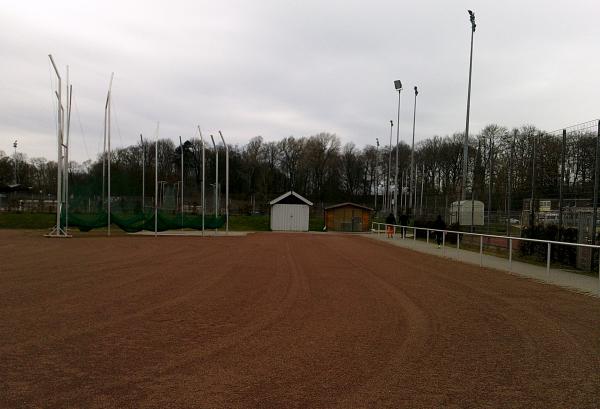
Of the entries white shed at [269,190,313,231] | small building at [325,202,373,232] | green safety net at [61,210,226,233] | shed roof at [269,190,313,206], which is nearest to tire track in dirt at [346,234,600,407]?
green safety net at [61,210,226,233]

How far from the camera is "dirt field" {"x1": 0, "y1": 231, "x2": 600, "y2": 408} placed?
433 cm

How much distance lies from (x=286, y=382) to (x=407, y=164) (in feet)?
313

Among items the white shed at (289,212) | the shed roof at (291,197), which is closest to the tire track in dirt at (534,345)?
the shed roof at (291,197)

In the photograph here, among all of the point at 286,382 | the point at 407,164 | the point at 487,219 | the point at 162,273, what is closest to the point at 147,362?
the point at 286,382

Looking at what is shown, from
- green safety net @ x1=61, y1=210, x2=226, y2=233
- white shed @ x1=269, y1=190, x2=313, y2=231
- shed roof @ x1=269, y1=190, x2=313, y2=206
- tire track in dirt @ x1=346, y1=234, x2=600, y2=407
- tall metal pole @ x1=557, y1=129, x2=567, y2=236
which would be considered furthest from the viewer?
white shed @ x1=269, y1=190, x2=313, y2=231

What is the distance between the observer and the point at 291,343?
603 cm

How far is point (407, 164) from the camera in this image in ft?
320

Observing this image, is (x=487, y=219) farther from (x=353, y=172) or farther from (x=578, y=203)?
(x=353, y=172)

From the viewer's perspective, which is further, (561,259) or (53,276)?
(561,259)

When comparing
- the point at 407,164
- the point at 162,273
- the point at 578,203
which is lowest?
the point at 162,273

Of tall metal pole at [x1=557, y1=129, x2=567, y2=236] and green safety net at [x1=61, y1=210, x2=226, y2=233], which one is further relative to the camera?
green safety net at [x1=61, y1=210, x2=226, y2=233]

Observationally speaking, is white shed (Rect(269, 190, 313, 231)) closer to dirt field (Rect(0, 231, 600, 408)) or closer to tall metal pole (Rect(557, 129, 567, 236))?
tall metal pole (Rect(557, 129, 567, 236))

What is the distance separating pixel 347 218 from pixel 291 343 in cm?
4632

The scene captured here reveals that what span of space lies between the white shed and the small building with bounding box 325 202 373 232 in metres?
3.12
